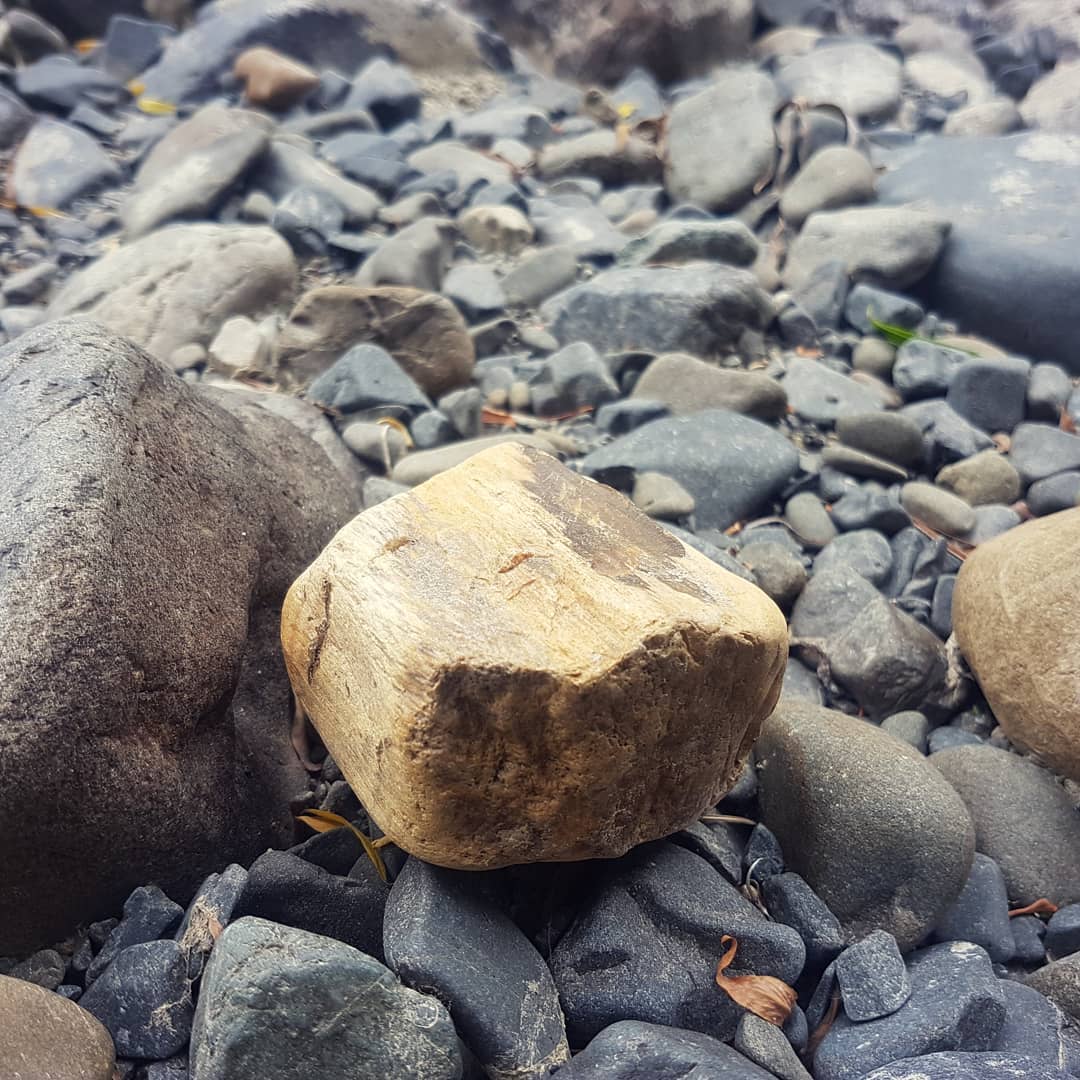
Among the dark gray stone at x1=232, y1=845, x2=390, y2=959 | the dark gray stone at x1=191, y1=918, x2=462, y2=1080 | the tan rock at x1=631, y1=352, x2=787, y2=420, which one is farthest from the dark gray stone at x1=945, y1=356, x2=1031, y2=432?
the dark gray stone at x1=191, y1=918, x2=462, y2=1080

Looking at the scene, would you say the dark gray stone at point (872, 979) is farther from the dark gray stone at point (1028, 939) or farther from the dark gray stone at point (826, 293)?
the dark gray stone at point (826, 293)

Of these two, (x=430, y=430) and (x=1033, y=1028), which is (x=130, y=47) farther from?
(x=1033, y=1028)

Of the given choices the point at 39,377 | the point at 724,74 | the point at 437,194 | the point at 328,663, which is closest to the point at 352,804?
the point at 328,663

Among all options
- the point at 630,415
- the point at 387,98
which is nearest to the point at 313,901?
the point at 630,415

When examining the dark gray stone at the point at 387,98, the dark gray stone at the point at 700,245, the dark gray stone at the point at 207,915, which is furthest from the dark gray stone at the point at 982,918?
the dark gray stone at the point at 387,98

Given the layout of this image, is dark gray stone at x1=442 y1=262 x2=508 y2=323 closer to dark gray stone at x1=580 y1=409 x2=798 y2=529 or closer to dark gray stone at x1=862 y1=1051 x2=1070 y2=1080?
dark gray stone at x1=580 y1=409 x2=798 y2=529

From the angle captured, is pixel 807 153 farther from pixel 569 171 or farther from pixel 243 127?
pixel 243 127
